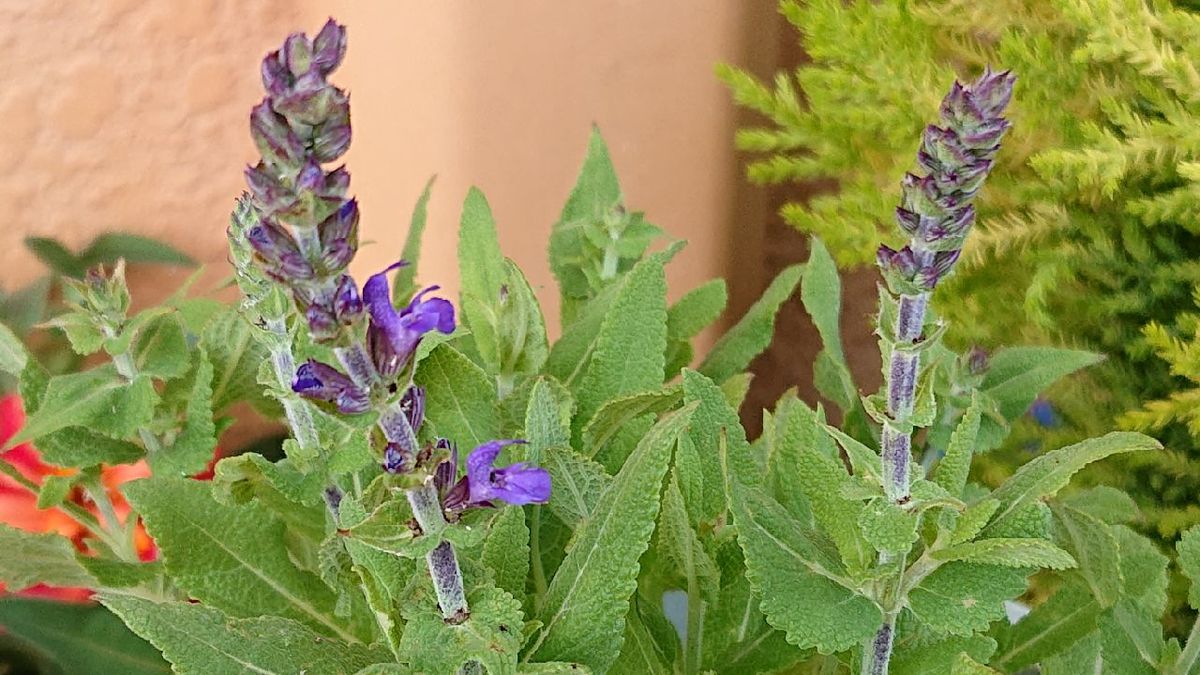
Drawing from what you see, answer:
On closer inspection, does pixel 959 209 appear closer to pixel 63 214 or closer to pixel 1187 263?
pixel 1187 263

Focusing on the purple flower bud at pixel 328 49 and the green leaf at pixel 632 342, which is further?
the green leaf at pixel 632 342

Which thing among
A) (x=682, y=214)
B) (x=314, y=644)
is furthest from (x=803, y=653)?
(x=682, y=214)

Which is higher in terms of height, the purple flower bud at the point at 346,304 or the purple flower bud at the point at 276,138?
the purple flower bud at the point at 276,138

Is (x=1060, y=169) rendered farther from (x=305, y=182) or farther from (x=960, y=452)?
(x=305, y=182)

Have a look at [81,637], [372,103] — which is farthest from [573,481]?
[372,103]

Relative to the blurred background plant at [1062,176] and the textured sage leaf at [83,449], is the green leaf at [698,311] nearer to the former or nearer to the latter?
the blurred background plant at [1062,176]

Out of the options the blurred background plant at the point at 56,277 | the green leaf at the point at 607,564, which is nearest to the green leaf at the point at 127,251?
the blurred background plant at the point at 56,277
